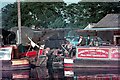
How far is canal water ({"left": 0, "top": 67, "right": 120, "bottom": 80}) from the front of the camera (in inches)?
192

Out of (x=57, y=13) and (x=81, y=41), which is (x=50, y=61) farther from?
(x=57, y=13)

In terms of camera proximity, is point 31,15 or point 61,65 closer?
point 31,15

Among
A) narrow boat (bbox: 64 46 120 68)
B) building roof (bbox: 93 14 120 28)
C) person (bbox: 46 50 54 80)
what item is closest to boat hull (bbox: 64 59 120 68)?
narrow boat (bbox: 64 46 120 68)

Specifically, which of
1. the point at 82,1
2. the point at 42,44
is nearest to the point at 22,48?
the point at 42,44

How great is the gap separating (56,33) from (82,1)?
52 cm

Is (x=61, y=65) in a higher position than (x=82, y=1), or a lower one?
lower

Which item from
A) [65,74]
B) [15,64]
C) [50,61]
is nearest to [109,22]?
[65,74]

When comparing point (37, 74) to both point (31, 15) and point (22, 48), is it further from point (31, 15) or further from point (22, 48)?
point (31, 15)

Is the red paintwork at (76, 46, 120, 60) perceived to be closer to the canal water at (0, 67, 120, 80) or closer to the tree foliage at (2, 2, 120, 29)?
the canal water at (0, 67, 120, 80)

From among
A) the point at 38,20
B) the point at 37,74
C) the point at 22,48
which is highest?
the point at 38,20

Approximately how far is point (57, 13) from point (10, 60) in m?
0.82

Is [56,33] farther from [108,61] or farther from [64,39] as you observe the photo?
[108,61]

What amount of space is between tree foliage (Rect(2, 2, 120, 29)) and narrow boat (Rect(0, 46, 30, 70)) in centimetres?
31

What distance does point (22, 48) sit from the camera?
5.43m
